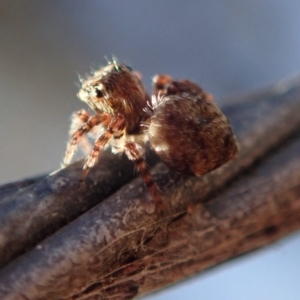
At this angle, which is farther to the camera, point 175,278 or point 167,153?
point 167,153

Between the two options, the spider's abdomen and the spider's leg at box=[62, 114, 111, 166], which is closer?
the spider's abdomen

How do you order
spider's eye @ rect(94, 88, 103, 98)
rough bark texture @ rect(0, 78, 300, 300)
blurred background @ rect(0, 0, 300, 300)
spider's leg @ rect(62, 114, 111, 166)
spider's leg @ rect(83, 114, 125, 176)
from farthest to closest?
blurred background @ rect(0, 0, 300, 300)
spider's eye @ rect(94, 88, 103, 98)
spider's leg @ rect(62, 114, 111, 166)
spider's leg @ rect(83, 114, 125, 176)
rough bark texture @ rect(0, 78, 300, 300)

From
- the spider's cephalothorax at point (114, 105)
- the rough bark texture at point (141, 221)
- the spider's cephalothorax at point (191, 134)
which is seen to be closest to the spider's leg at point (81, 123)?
the spider's cephalothorax at point (114, 105)

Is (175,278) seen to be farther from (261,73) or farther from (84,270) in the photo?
(261,73)

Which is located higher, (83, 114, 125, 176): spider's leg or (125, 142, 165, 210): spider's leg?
(83, 114, 125, 176): spider's leg

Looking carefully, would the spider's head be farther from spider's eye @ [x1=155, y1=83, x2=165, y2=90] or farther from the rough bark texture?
the rough bark texture

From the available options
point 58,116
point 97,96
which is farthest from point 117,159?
point 58,116

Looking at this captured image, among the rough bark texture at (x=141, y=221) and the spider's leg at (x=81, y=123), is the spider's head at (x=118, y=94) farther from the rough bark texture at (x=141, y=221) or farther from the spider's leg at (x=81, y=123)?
the rough bark texture at (x=141, y=221)

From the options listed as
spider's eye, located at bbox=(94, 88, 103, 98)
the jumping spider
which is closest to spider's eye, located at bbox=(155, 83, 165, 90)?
the jumping spider
